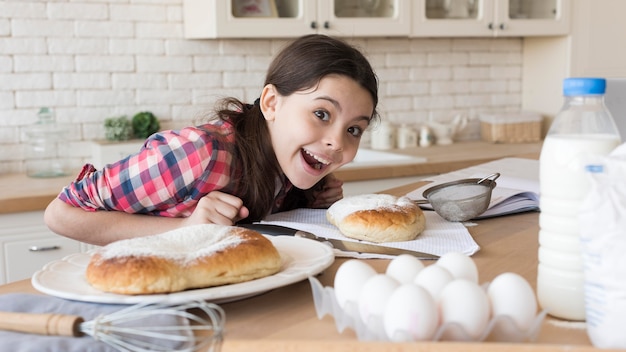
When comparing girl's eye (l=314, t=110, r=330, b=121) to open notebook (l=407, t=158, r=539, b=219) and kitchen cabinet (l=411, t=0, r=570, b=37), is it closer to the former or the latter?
open notebook (l=407, t=158, r=539, b=219)

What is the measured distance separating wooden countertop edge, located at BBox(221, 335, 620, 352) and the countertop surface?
2.04 m

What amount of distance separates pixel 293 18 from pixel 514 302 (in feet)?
8.69

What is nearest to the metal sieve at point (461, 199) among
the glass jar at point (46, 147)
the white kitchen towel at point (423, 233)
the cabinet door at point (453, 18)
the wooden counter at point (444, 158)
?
the white kitchen towel at point (423, 233)

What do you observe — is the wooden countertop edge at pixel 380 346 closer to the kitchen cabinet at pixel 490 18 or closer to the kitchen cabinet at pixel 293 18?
the kitchen cabinet at pixel 293 18

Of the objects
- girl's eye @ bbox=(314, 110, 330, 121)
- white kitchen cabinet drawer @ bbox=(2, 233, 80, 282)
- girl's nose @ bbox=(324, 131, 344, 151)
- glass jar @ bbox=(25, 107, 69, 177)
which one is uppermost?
girl's eye @ bbox=(314, 110, 330, 121)

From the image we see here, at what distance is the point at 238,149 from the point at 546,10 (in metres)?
2.89

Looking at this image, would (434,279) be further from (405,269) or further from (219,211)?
(219,211)

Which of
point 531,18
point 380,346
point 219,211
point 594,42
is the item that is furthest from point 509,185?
point 594,42

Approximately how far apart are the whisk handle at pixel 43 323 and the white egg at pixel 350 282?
0.29 m

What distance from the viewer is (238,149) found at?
1661 millimetres

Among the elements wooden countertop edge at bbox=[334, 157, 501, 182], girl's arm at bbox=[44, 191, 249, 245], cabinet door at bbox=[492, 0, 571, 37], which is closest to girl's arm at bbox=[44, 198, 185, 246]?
girl's arm at bbox=[44, 191, 249, 245]

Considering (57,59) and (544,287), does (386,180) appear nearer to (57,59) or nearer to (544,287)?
(57,59)

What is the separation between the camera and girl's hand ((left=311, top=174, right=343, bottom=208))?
185 cm

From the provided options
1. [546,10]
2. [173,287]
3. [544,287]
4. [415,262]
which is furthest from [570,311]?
[546,10]
